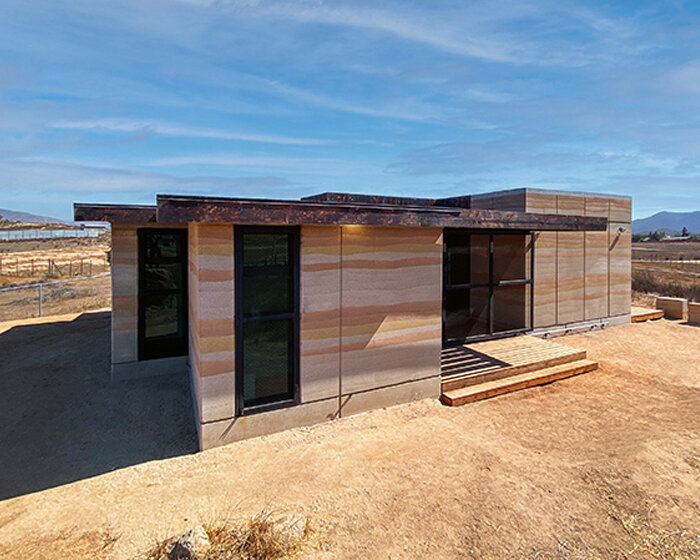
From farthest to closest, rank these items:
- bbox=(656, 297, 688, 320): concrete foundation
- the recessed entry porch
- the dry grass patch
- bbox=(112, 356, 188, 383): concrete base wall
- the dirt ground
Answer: bbox=(656, 297, 688, 320): concrete foundation → bbox=(112, 356, 188, 383): concrete base wall → the recessed entry porch → the dirt ground → the dry grass patch

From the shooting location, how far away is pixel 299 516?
348 cm

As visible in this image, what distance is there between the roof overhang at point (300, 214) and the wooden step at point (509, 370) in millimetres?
2466

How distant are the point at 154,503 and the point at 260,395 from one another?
1624 mm

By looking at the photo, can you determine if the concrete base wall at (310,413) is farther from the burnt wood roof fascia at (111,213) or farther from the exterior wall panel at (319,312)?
the burnt wood roof fascia at (111,213)

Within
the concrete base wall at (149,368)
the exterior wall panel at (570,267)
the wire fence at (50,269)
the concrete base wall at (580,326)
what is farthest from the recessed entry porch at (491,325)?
the wire fence at (50,269)

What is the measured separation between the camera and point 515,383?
6617 mm

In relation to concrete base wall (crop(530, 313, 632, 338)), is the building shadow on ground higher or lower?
lower

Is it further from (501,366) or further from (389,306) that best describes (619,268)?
(389,306)

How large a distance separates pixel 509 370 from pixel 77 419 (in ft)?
22.7

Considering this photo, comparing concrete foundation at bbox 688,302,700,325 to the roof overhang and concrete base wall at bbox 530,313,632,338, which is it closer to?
concrete base wall at bbox 530,313,632,338

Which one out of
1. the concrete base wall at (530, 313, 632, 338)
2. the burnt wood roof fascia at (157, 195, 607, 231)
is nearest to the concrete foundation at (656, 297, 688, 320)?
the concrete base wall at (530, 313, 632, 338)

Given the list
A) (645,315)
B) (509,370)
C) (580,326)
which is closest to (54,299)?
(509,370)

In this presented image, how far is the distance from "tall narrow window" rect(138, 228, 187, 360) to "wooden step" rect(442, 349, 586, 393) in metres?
5.16

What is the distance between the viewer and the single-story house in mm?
4645
